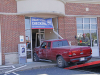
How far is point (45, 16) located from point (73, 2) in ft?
10.1

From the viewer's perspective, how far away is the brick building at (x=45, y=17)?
11.1m

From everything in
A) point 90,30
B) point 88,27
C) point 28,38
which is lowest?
point 28,38

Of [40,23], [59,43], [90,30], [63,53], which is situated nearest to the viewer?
[63,53]

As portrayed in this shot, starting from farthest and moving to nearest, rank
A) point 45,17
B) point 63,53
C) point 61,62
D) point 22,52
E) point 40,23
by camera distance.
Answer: point 45,17
point 40,23
point 22,52
point 61,62
point 63,53

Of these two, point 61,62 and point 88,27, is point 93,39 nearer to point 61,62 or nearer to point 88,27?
point 88,27

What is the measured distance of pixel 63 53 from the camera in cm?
861

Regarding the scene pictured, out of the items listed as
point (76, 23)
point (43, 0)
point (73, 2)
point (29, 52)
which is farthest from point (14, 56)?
point (73, 2)

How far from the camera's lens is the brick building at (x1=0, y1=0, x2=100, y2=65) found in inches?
439

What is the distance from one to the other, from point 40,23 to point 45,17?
0.72 m

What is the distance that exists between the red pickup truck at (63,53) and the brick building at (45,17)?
2.23 m

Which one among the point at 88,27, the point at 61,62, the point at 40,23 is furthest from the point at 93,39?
the point at 61,62

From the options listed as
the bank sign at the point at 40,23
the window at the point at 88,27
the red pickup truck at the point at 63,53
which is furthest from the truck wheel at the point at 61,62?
the window at the point at 88,27

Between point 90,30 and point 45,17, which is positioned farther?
point 90,30

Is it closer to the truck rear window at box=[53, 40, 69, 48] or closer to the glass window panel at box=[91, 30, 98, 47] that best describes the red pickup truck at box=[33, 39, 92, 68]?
the truck rear window at box=[53, 40, 69, 48]
